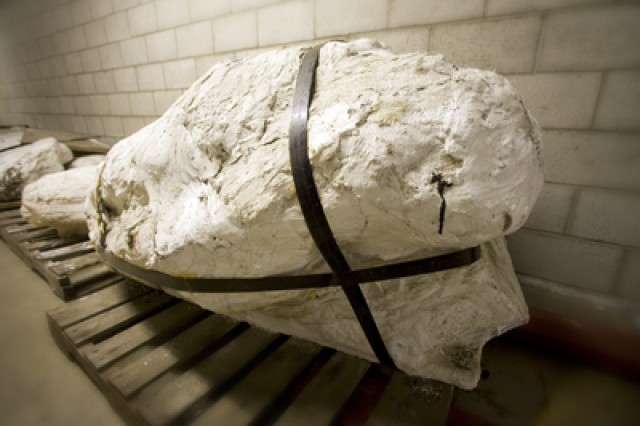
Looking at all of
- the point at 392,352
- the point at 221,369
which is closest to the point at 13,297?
the point at 221,369

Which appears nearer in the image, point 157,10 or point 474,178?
point 474,178

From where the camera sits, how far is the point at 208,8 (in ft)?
9.30

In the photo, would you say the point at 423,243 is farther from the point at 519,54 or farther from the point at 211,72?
the point at 519,54

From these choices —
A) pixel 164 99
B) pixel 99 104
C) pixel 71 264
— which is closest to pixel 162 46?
pixel 164 99

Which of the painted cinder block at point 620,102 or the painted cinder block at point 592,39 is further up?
the painted cinder block at point 592,39

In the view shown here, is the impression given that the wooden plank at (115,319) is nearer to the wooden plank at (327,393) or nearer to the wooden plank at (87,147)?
the wooden plank at (327,393)

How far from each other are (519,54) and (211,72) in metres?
1.46

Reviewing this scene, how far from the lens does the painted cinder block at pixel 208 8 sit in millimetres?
2711

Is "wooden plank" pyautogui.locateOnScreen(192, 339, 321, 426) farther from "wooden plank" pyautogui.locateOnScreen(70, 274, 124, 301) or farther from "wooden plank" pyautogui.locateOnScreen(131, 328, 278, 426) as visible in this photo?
"wooden plank" pyautogui.locateOnScreen(70, 274, 124, 301)

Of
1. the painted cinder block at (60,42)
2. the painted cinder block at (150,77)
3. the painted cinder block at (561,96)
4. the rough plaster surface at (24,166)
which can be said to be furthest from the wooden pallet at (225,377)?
the painted cinder block at (60,42)

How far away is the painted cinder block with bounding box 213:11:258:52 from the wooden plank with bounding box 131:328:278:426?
7.46 feet

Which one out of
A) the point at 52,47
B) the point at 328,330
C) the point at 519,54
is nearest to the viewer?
the point at 328,330

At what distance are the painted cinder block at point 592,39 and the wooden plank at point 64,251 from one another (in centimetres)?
295

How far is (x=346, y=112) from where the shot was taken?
878 millimetres
